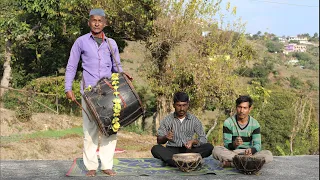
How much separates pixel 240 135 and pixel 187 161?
803mm

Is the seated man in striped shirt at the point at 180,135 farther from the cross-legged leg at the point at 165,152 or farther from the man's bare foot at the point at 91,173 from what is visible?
the man's bare foot at the point at 91,173

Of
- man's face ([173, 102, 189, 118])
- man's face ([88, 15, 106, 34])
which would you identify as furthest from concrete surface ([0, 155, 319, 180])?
man's face ([88, 15, 106, 34])

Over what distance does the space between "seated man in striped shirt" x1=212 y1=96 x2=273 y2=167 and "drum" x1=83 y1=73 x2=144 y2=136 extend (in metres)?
1.15

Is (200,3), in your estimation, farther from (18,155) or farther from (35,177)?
(35,177)

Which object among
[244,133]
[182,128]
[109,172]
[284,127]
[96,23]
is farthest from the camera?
[284,127]

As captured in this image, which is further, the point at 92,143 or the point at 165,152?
the point at 165,152

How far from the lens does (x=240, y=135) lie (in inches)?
192

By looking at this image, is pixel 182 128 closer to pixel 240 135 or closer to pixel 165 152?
pixel 165 152

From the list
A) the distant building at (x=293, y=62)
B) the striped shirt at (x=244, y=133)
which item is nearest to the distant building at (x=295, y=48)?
the distant building at (x=293, y=62)

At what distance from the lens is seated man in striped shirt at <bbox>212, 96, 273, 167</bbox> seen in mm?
4773

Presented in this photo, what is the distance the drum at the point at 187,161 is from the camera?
14.6 feet

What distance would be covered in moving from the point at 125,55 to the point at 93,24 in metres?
14.7

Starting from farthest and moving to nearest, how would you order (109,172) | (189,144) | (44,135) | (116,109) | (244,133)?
(44,135) → (244,133) → (189,144) → (109,172) → (116,109)

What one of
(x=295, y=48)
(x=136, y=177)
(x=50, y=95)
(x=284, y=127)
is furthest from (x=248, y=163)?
(x=295, y=48)
